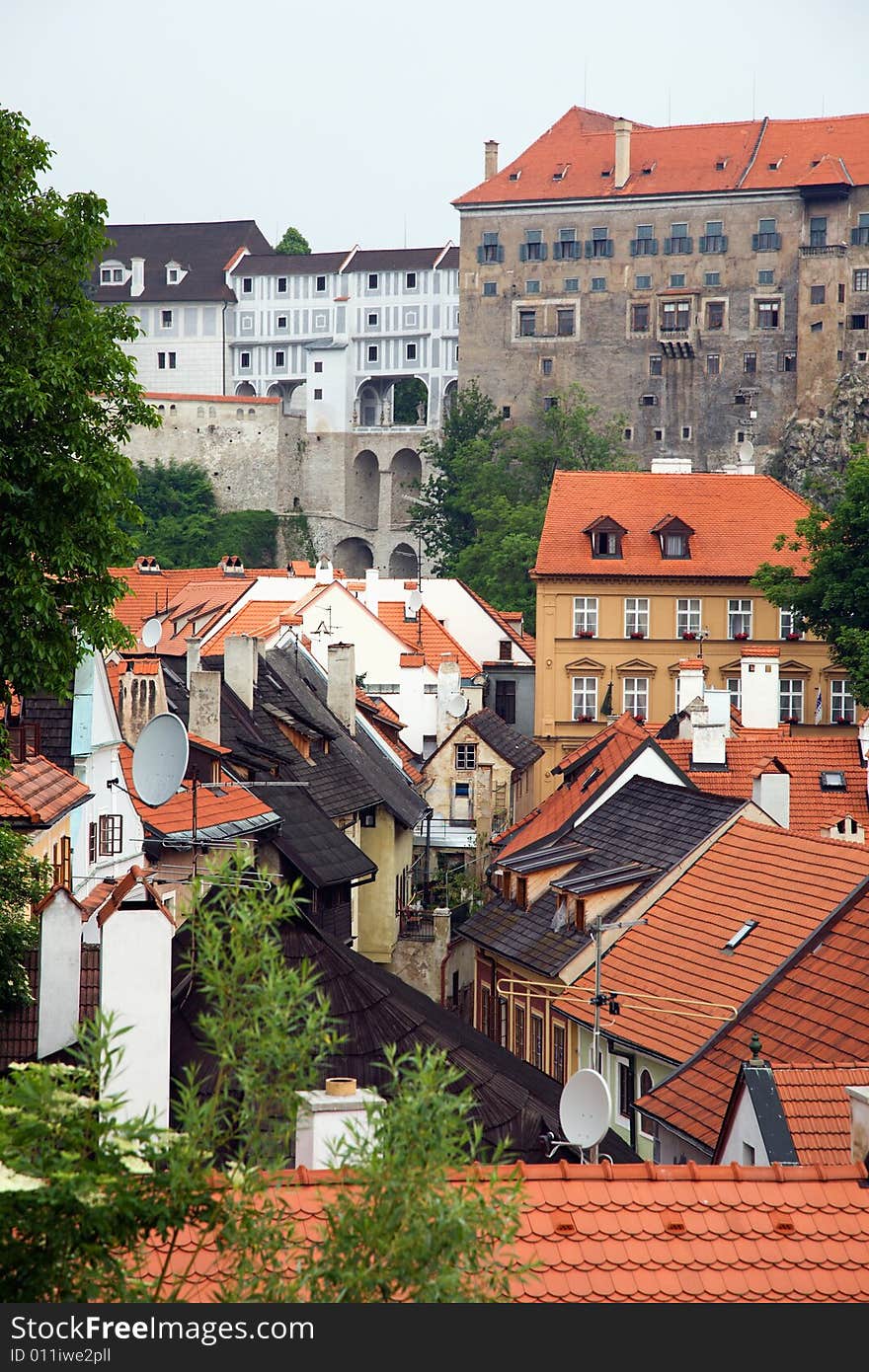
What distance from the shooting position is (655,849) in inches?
1035

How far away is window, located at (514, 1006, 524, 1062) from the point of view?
86.9ft

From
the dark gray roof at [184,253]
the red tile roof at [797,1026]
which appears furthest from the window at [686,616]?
the dark gray roof at [184,253]

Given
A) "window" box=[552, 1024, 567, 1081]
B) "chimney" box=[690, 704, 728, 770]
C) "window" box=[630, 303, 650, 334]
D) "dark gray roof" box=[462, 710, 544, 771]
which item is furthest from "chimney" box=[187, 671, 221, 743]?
"window" box=[630, 303, 650, 334]

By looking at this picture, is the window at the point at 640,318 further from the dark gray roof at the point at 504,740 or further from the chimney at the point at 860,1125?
the chimney at the point at 860,1125

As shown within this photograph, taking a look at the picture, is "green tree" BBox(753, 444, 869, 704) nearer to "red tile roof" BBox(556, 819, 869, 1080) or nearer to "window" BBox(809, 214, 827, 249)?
"red tile roof" BBox(556, 819, 869, 1080)

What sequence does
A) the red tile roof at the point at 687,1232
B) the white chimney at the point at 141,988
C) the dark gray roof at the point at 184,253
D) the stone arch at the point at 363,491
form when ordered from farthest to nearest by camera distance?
the dark gray roof at the point at 184,253
the stone arch at the point at 363,491
the white chimney at the point at 141,988
the red tile roof at the point at 687,1232

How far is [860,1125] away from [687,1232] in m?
1.45

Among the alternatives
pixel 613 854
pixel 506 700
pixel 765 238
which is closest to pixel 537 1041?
pixel 613 854

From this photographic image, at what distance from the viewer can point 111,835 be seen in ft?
77.0

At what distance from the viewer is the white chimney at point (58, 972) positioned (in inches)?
615

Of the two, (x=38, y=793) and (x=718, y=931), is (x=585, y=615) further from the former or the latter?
(x=38, y=793)

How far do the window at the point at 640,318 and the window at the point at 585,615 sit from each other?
47095 mm
